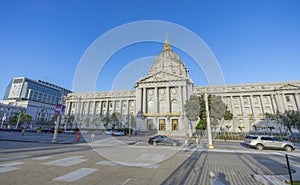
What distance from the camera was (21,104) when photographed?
107562 millimetres

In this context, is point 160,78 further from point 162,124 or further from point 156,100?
point 162,124

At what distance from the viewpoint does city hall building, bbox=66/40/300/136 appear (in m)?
51.1

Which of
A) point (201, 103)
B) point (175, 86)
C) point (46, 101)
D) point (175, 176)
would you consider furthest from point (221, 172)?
point (46, 101)

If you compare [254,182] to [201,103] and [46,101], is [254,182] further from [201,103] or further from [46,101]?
[46,101]

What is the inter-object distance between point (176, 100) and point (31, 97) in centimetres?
12139

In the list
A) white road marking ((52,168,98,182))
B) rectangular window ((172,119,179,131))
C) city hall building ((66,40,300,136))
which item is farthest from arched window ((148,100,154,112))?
white road marking ((52,168,98,182))

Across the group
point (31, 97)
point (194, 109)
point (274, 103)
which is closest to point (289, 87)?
point (274, 103)

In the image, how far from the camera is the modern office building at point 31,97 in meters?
108

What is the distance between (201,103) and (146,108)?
1046 inches

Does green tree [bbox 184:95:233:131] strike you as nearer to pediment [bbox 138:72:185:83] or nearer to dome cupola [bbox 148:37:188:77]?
pediment [bbox 138:72:185:83]

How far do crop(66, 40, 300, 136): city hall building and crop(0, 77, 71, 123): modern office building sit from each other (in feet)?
208

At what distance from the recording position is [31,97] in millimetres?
114750

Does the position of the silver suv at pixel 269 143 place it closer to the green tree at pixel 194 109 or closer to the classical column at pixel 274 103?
the green tree at pixel 194 109

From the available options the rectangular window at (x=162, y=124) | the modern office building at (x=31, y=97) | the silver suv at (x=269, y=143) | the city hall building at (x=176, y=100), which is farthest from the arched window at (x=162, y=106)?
the modern office building at (x=31, y=97)
